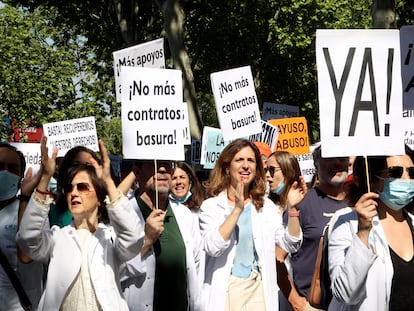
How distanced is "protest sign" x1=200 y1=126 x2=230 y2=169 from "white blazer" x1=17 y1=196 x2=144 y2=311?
646 centimetres

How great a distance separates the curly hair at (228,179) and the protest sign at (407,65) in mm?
1383

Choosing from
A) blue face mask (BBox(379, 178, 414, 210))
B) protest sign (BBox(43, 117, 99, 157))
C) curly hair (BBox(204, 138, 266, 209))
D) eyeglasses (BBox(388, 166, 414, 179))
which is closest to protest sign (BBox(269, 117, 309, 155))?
protest sign (BBox(43, 117, 99, 157))

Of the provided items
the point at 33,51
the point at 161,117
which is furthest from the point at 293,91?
the point at 161,117

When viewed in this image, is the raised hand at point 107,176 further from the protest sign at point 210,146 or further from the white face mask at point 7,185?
the protest sign at point 210,146

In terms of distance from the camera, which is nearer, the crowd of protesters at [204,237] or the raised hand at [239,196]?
the crowd of protesters at [204,237]

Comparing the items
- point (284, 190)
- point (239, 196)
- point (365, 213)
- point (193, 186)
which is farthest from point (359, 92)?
point (193, 186)

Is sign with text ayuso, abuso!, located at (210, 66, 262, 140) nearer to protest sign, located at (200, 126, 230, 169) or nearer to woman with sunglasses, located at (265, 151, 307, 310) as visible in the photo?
protest sign, located at (200, 126, 230, 169)

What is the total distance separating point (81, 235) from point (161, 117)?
1.62 m

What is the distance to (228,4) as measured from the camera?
26812 millimetres

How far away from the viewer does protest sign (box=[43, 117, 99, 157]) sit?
39.9ft

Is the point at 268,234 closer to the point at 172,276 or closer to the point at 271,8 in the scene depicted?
the point at 172,276

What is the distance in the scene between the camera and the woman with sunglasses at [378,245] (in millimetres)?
4406

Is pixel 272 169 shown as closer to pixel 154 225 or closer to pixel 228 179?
pixel 228 179

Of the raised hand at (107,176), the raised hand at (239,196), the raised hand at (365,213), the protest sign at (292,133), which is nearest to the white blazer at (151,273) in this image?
the raised hand at (239,196)
